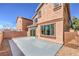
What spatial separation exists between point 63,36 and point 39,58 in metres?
1.30

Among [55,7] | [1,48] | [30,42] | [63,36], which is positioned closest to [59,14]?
A: [55,7]

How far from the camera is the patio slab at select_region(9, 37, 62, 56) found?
2.97 metres

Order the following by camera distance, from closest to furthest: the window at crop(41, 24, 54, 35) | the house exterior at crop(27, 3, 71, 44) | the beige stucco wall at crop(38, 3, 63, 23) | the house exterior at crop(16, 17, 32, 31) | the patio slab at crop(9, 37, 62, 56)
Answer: the patio slab at crop(9, 37, 62, 56) → the house exterior at crop(16, 17, 32, 31) → the house exterior at crop(27, 3, 71, 44) → the beige stucco wall at crop(38, 3, 63, 23) → the window at crop(41, 24, 54, 35)

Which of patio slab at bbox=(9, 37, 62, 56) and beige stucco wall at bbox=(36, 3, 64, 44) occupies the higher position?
beige stucco wall at bbox=(36, 3, 64, 44)

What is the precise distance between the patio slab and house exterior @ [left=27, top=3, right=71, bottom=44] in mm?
319

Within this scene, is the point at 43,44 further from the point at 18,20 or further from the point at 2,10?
the point at 2,10

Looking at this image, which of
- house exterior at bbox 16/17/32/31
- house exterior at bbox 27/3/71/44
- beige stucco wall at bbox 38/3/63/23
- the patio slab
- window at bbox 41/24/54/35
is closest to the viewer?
the patio slab

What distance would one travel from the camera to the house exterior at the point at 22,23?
10.3 feet

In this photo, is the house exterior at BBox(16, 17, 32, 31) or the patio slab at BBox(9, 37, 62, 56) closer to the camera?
the patio slab at BBox(9, 37, 62, 56)

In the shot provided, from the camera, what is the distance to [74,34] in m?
3.24

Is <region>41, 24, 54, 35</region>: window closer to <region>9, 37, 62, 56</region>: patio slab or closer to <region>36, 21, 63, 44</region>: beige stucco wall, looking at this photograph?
<region>36, 21, 63, 44</region>: beige stucco wall

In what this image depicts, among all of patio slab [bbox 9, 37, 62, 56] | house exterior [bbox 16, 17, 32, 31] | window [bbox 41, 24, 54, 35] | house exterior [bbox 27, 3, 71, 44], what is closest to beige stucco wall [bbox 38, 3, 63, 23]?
house exterior [bbox 27, 3, 71, 44]

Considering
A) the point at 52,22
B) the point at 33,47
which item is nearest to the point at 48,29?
the point at 52,22

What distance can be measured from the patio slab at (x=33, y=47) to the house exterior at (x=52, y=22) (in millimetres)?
Result: 319
